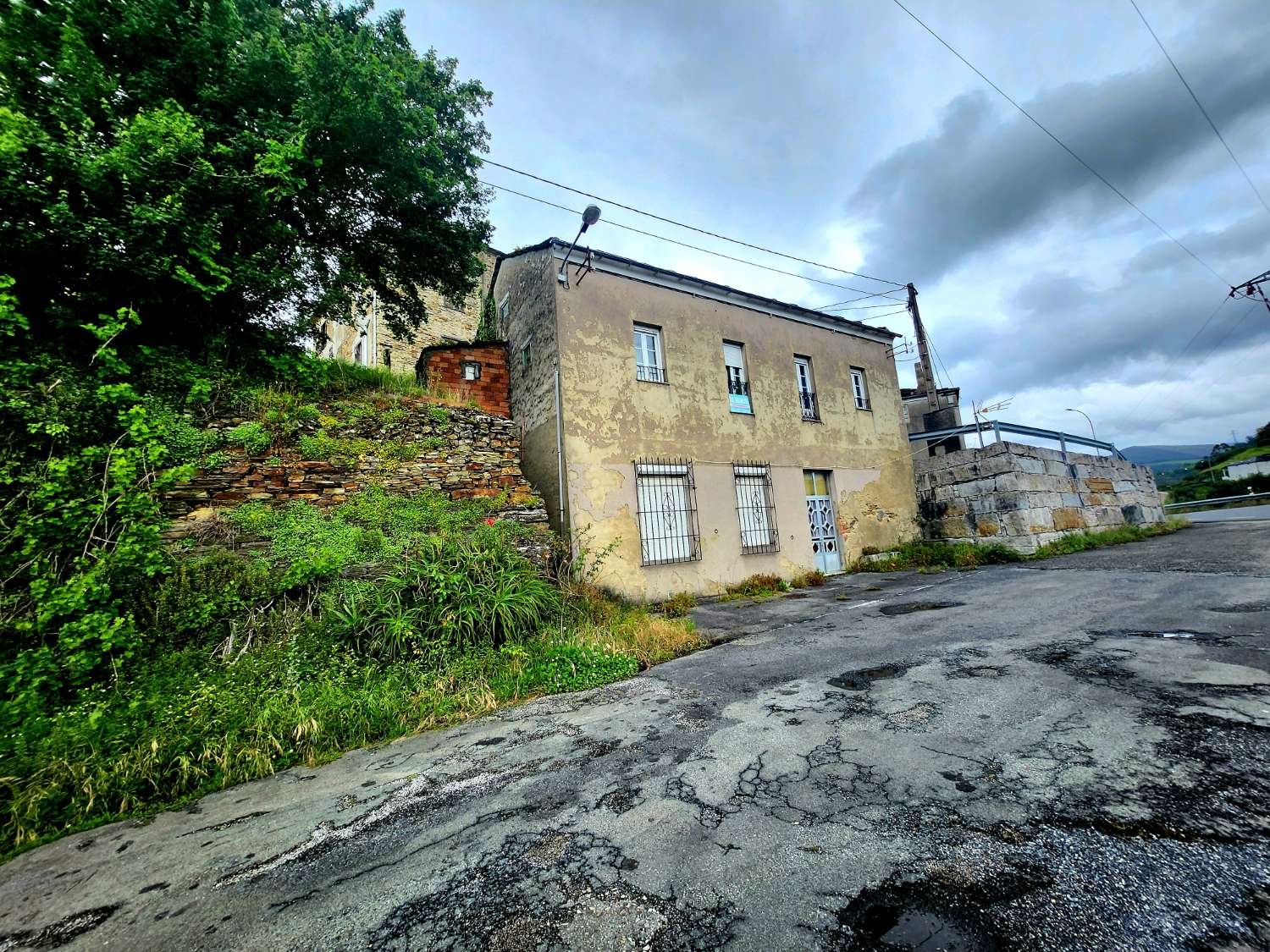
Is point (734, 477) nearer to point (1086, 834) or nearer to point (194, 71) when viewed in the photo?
point (1086, 834)

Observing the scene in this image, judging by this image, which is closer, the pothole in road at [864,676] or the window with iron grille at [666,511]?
the pothole in road at [864,676]

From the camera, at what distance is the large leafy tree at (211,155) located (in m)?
5.03

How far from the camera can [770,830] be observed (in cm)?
195

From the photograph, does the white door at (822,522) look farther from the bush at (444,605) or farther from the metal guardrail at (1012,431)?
the bush at (444,605)

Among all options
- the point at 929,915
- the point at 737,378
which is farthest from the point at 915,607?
the point at 737,378

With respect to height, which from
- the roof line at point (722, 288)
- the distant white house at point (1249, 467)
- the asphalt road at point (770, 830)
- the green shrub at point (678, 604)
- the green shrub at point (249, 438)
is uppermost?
the roof line at point (722, 288)

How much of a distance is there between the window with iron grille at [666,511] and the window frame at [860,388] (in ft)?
18.9

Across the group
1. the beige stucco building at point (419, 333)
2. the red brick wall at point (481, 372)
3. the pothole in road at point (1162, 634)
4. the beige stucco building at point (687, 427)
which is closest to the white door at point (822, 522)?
the beige stucco building at point (687, 427)

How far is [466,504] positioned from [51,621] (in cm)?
398

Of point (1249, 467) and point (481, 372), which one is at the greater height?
point (481, 372)

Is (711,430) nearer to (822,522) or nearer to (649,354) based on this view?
(649,354)

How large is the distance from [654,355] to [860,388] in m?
6.13

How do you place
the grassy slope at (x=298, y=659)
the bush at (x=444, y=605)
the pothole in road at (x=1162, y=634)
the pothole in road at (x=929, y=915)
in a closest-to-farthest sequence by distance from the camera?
the pothole in road at (x=929, y=915) → the grassy slope at (x=298, y=659) → the pothole in road at (x=1162, y=634) → the bush at (x=444, y=605)

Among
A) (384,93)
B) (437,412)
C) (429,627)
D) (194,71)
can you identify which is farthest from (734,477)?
(194,71)
